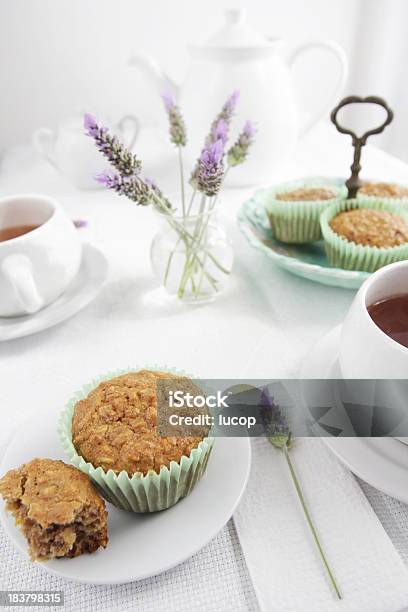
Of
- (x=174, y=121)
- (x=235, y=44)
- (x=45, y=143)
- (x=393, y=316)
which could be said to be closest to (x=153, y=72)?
(x=235, y=44)

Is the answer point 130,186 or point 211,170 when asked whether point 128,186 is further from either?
point 211,170

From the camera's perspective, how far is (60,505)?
1.44 feet

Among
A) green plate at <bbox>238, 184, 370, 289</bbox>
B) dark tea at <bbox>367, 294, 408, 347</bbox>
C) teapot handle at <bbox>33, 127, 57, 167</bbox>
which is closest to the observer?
dark tea at <bbox>367, 294, 408, 347</bbox>

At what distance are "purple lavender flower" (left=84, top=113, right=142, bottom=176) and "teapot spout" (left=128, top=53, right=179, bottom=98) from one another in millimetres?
→ 560

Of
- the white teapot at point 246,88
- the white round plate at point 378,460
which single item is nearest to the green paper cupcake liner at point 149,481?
the white round plate at point 378,460

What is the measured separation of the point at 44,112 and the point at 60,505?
154 cm

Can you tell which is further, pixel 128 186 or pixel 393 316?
pixel 128 186

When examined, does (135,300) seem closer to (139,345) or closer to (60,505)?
(139,345)

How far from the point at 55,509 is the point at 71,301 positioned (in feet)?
1.36

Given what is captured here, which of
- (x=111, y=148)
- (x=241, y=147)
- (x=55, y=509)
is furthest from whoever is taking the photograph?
(x=241, y=147)

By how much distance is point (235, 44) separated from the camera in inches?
43.4

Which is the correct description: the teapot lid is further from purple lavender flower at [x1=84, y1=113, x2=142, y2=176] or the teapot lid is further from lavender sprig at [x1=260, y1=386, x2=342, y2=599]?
lavender sprig at [x1=260, y1=386, x2=342, y2=599]

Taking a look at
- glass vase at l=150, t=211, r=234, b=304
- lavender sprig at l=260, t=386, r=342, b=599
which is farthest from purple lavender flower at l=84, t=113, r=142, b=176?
lavender sprig at l=260, t=386, r=342, b=599

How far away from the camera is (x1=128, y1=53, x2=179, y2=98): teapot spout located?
46.5 inches
